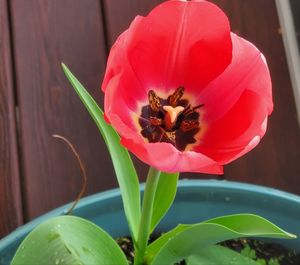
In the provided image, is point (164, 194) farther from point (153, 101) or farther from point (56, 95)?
point (56, 95)

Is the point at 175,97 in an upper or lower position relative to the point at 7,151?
upper

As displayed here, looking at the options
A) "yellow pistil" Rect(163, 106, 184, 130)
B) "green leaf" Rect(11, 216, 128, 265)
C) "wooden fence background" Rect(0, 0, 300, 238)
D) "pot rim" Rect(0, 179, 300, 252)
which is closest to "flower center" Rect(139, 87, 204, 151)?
"yellow pistil" Rect(163, 106, 184, 130)

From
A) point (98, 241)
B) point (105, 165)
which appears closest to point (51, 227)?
point (98, 241)

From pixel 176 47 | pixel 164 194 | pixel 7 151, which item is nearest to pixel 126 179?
pixel 164 194

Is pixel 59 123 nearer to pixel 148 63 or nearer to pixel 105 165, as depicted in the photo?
pixel 105 165

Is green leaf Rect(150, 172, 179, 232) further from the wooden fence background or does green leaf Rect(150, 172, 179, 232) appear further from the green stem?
the wooden fence background

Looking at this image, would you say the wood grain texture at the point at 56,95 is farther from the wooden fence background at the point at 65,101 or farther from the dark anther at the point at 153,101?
the dark anther at the point at 153,101
